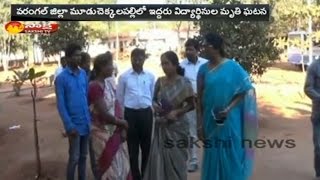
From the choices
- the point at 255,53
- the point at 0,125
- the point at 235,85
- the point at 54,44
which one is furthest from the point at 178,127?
the point at 54,44

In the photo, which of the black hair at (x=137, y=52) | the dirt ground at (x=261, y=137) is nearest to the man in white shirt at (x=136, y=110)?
the black hair at (x=137, y=52)

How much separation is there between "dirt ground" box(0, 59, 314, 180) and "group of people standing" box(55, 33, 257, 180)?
129cm

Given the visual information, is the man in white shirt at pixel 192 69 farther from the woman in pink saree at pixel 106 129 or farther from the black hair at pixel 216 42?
the black hair at pixel 216 42

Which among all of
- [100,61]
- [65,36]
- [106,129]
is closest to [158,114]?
[106,129]

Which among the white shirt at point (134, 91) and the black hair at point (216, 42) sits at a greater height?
the black hair at point (216, 42)

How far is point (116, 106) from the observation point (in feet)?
15.9

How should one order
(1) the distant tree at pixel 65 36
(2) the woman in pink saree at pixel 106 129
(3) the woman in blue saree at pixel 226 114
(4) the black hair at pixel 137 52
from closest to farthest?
(3) the woman in blue saree at pixel 226 114, (2) the woman in pink saree at pixel 106 129, (4) the black hair at pixel 137 52, (1) the distant tree at pixel 65 36

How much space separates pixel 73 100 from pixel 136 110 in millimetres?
750

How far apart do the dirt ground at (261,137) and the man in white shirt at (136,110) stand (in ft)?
2.93

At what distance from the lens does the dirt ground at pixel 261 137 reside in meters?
6.59

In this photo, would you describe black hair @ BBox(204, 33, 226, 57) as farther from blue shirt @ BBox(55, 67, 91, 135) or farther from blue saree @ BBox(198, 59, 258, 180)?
blue shirt @ BBox(55, 67, 91, 135)

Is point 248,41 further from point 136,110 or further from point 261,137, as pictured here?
point 136,110

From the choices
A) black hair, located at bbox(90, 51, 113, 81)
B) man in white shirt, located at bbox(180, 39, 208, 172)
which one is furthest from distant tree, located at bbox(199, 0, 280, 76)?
black hair, located at bbox(90, 51, 113, 81)

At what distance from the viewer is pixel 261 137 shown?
364 inches
